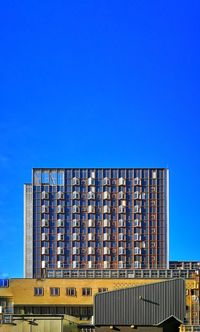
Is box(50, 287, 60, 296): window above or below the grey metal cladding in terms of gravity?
below

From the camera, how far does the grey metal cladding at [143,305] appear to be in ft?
248

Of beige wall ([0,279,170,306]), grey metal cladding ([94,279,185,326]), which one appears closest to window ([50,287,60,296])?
beige wall ([0,279,170,306])

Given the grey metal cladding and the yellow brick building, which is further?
the yellow brick building

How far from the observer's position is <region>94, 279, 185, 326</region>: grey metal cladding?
248 ft

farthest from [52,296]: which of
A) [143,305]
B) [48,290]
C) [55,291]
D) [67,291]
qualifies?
[143,305]

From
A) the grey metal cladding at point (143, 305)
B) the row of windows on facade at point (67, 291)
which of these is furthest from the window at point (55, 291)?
the grey metal cladding at point (143, 305)

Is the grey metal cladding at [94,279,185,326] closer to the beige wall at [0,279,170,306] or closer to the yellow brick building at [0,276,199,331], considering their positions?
the yellow brick building at [0,276,199,331]

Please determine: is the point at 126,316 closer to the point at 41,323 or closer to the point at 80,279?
the point at 41,323

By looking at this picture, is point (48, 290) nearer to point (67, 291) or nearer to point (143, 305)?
point (67, 291)

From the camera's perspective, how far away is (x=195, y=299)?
107 m

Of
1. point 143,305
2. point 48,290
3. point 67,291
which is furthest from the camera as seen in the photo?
point 48,290

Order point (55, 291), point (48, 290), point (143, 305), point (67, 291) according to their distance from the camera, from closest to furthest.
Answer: point (143, 305) → point (55, 291) → point (67, 291) → point (48, 290)

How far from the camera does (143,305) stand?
76188 millimetres

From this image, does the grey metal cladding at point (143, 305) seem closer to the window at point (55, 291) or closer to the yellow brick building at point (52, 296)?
the yellow brick building at point (52, 296)
